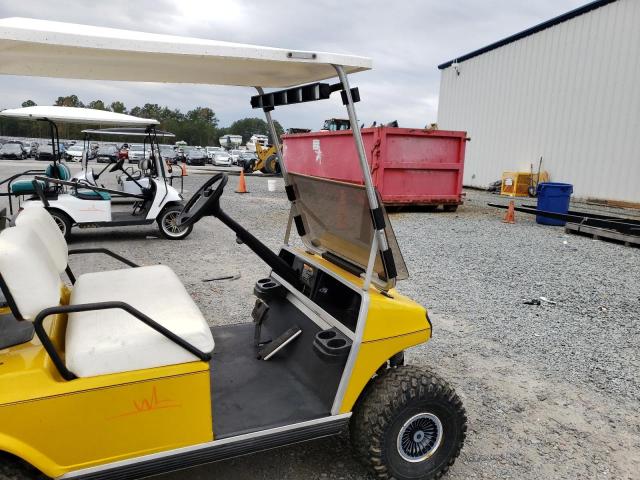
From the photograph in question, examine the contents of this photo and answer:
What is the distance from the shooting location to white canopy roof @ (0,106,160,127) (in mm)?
6973

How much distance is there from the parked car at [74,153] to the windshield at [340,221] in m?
30.2

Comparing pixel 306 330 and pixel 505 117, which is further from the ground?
pixel 505 117

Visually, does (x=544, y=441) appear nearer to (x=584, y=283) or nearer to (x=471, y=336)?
(x=471, y=336)

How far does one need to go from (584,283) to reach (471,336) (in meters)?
2.35

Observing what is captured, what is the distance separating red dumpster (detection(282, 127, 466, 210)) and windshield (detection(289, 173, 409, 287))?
6656 mm

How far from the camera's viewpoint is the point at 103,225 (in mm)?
7219

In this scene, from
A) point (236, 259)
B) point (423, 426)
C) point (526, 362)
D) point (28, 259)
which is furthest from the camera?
point (236, 259)

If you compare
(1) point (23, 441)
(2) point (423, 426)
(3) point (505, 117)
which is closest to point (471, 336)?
(2) point (423, 426)

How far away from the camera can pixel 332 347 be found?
2.15m

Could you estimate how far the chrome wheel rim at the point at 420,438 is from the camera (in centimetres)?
226

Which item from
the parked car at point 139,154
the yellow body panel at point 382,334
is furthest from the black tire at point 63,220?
the yellow body panel at point 382,334

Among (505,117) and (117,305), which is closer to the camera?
(117,305)

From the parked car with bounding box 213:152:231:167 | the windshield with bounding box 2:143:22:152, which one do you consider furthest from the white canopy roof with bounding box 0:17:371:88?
the windshield with bounding box 2:143:22:152

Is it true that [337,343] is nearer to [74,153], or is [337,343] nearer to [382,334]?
[382,334]
